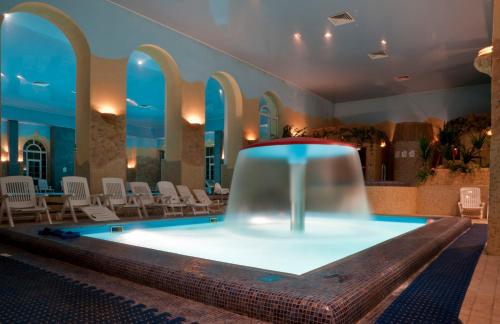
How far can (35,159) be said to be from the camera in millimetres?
17469

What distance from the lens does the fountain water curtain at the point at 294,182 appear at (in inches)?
181

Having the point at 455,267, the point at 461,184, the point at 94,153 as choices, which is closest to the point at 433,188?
the point at 461,184

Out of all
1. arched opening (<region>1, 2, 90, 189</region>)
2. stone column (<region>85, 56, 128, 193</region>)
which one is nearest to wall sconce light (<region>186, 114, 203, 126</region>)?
stone column (<region>85, 56, 128, 193</region>)

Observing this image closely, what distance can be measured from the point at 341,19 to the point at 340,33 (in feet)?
2.65

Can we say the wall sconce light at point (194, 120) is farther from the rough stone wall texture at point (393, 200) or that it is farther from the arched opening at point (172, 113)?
the rough stone wall texture at point (393, 200)

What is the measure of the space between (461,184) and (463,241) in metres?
5.29

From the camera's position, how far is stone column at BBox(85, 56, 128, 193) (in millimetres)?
7098

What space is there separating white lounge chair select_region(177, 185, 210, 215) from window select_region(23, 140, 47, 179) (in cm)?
1222

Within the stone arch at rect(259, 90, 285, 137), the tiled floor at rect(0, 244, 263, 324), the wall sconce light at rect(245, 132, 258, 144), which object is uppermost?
the stone arch at rect(259, 90, 285, 137)

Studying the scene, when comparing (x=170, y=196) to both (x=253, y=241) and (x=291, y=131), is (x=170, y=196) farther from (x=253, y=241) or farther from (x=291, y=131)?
(x=291, y=131)

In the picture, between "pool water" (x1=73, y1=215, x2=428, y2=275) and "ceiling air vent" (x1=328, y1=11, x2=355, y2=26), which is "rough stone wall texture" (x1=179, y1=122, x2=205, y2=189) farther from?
"ceiling air vent" (x1=328, y1=11, x2=355, y2=26)

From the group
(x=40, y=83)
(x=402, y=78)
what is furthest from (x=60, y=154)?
(x=402, y=78)

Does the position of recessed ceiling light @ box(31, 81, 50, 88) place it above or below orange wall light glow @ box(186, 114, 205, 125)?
above

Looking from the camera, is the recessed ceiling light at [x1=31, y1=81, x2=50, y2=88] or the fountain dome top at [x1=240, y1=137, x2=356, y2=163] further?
the recessed ceiling light at [x1=31, y1=81, x2=50, y2=88]
